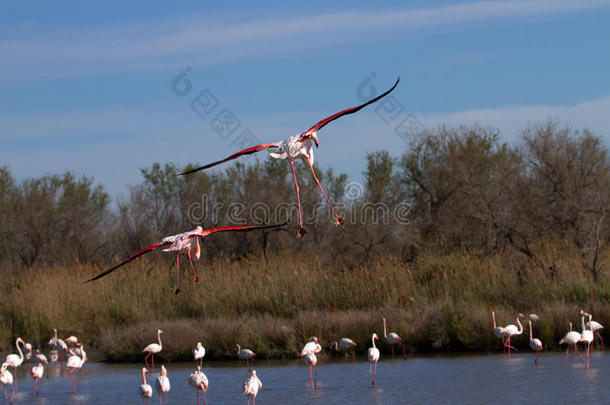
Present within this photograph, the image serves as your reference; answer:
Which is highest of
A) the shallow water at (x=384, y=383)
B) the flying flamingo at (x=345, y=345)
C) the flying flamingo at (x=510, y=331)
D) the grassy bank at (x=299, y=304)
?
the grassy bank at (x=299, y=304)

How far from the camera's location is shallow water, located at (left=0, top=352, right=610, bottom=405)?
12.8 meters

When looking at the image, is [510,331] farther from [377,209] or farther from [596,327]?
[377,209]

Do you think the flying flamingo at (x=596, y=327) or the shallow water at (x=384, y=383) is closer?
the shallow water at (x=384, y=383)

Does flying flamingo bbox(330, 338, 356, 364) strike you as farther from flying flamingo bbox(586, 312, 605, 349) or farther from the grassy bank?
flying flamingo bbox(586, 312, 605, 349)

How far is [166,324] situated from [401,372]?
6.62m

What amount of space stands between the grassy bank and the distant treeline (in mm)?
1516

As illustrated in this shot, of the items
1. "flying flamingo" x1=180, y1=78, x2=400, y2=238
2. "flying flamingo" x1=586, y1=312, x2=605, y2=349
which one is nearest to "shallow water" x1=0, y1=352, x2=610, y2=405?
"flying flamingo" x1=586, y1=312, x2=605, y2=349

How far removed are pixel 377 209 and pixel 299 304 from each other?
12.7 meters

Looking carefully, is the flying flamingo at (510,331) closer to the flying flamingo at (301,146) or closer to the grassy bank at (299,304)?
the grassy bank at (299,304)

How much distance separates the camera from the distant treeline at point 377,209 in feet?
86.7

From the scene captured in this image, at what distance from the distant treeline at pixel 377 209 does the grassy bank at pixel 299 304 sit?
59.7 inches

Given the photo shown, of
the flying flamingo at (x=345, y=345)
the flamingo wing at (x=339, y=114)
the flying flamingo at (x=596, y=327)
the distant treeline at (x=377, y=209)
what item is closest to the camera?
the flamingo wing at (x=339, y=114)

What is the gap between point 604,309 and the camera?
17.6 m

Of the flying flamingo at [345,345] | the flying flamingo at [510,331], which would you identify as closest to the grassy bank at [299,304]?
the flying flamingo at [345,345]
